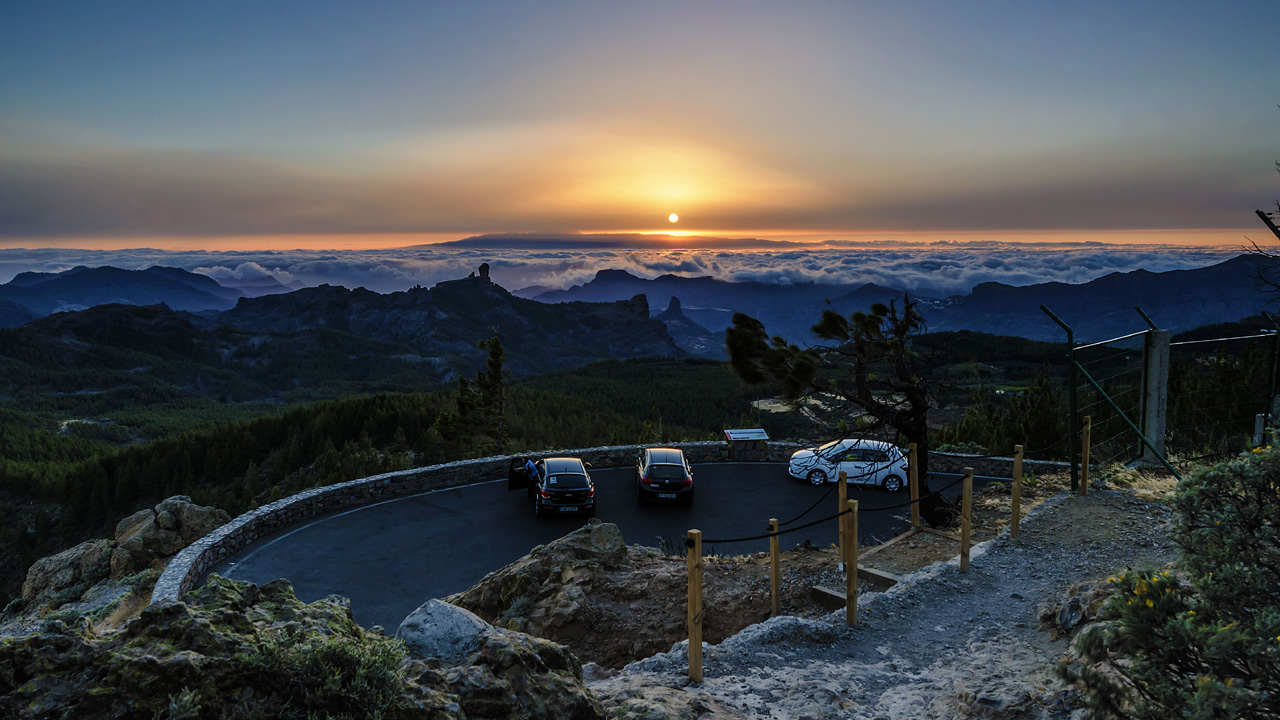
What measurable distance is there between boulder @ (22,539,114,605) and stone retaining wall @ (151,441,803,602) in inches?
240

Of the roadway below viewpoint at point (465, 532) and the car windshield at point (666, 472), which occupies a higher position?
the car windshield at point (666, 472)

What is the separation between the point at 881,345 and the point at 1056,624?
20.5ft

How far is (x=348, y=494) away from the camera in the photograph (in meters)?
16.0

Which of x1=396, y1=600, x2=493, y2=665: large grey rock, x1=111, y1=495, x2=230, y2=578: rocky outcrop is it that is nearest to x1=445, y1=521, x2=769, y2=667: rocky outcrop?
x1=396, y1=600, x2=493, y2=665: large grey rock

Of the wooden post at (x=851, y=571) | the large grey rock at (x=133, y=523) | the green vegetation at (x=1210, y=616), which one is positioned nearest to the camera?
the green vegetation at (x=1210, y=616)

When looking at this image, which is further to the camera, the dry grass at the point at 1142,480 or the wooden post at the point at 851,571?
the dry grass at the point at 1142,480

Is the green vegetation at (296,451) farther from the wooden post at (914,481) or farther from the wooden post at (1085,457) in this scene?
the wooden post at (1085,457)

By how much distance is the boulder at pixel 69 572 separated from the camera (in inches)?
648

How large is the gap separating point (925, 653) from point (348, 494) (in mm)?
13857

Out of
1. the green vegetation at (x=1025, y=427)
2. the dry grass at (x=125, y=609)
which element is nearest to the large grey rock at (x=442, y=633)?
the dry grass at (x=125, y=609)

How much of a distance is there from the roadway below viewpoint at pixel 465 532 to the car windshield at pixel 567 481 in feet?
2.64

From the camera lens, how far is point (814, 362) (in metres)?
11.8

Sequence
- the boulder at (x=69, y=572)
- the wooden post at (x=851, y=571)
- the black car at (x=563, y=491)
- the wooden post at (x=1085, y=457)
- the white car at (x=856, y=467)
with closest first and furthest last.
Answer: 1. the wooden post at (x=851, y=571)
2. the wooden post at (x=1085, y=457)
3. the black car at (x=563, y=491)
4. the boulder at (x=69, y=572)
5. the white car at (x=856, y=467)

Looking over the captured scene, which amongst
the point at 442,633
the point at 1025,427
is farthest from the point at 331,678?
the point at 1025,427
